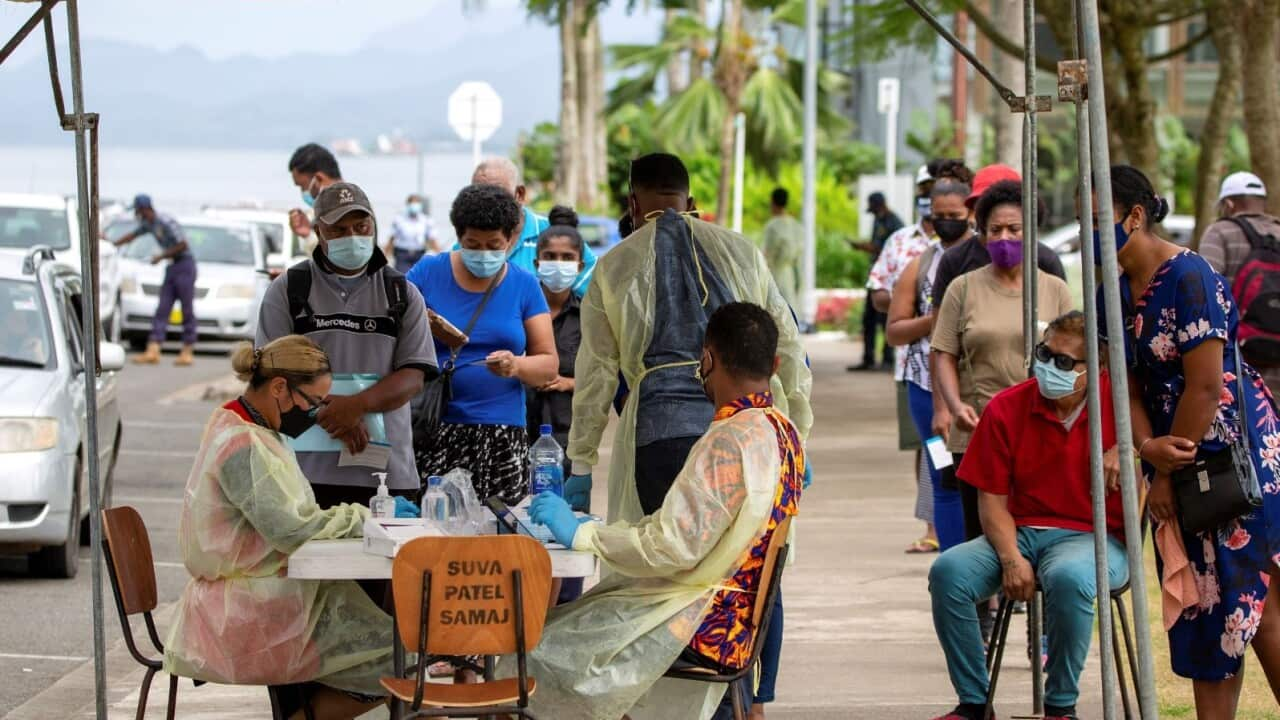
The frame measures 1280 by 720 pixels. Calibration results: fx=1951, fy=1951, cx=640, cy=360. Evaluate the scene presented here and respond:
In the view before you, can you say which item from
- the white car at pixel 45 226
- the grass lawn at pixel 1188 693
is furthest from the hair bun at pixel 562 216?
Answer: the white car at pixel 45 226

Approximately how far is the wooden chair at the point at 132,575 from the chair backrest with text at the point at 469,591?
87cm

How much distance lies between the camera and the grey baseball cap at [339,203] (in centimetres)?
665

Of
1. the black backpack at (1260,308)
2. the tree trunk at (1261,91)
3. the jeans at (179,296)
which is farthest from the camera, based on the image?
the jeans at (179,296)

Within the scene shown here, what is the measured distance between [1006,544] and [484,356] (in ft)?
7.00

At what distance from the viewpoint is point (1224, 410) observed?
604cm

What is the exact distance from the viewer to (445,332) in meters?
7.27

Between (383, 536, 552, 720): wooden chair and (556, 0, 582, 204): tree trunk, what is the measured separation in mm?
36128

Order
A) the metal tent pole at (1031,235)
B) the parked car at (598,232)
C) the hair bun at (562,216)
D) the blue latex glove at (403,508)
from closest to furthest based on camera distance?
the blue latex glove at (403,508)
the metal tent pole at (1031,235)
the hair bun at (562,216)
the parked car at (598,232)

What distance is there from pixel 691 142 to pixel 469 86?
1156 inches

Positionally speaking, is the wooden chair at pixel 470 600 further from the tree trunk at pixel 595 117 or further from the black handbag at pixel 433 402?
the tree trunk at pixel 595 117

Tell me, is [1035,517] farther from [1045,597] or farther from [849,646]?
[849,646]

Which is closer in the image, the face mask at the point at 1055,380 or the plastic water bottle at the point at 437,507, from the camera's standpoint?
the plastic water bottle at the point at 437,507

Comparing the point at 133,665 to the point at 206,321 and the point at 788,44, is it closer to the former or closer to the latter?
the point at 206,321

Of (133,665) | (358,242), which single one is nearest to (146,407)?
(133,665)
